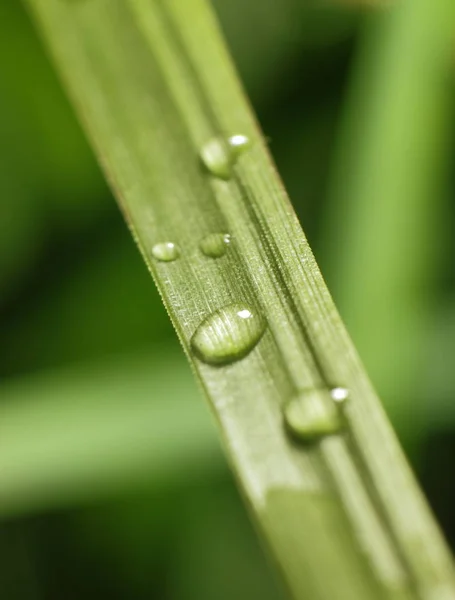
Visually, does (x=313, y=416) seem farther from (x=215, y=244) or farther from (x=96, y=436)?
(x=96, y=436)

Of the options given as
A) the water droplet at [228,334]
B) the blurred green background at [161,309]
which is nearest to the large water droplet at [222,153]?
the water droplet at [228,334]

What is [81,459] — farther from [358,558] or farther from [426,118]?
[426,118]

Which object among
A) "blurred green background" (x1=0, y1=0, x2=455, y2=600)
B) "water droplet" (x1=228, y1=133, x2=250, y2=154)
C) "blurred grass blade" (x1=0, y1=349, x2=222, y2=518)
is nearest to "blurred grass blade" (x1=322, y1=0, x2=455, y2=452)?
"blurred green background" (x1=0, y1=0, x2=455, y2=600)

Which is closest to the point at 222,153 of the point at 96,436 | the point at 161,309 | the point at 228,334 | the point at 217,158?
the point at 217,158

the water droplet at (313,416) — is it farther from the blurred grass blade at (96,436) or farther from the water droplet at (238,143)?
the blurred grass blade at (96,436)

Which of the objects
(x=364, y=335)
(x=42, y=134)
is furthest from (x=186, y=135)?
(x=42, y=134)

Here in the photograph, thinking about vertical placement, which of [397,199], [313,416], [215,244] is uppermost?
[397,199]
